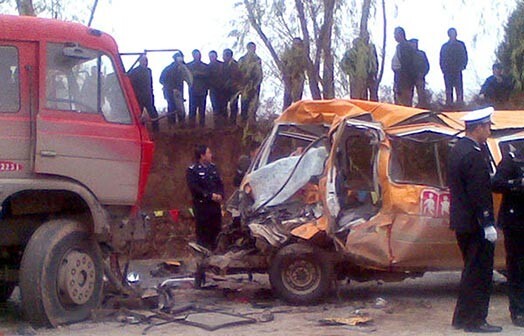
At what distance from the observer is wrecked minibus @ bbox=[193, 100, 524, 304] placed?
35.4 feet

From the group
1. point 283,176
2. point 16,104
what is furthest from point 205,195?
point 16,104

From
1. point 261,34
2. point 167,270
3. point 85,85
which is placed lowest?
point 167,270

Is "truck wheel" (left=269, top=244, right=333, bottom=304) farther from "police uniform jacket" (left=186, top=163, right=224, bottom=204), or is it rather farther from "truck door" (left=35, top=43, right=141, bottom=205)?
"police uniform jacket" (left=186, top=163, right=224, bottom=204)

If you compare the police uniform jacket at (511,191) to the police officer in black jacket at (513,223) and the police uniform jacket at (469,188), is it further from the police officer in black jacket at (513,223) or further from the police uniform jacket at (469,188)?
the police uniform jacket at (469,188)

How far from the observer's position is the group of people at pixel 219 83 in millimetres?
17453

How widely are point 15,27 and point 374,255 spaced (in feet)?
14.5

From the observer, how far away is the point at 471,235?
931 cm

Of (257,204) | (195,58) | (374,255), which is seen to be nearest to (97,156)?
(257,204)

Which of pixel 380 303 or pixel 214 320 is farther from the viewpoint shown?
pixel 380 303

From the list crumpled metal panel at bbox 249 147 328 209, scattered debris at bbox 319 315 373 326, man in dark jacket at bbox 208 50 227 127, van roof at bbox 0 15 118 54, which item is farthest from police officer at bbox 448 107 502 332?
man in dark jacket at bbox 208 50 227 127

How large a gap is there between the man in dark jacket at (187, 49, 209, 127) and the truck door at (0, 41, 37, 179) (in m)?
8.07

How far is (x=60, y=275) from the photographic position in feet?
32.8

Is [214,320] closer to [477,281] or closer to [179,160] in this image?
[477,281]

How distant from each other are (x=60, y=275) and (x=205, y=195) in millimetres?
3747
